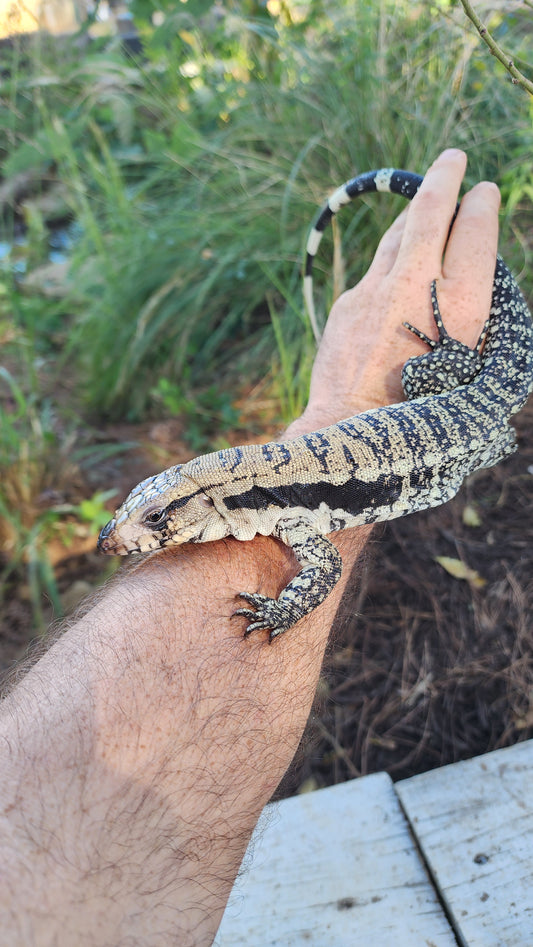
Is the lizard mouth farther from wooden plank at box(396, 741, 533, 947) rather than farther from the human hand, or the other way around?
wooden plank at box(396, 741, 533, 947)

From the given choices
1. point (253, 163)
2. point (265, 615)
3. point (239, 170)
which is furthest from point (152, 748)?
point (253, 163)

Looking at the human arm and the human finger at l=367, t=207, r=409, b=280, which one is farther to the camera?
the human finger at l=367, t=207, r=409, b=280

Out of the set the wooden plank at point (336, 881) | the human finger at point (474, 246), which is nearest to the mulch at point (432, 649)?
the wooden plank at point (336, 881)

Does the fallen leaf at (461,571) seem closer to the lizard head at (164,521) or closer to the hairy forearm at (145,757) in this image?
the hairy forearm at (145,757)

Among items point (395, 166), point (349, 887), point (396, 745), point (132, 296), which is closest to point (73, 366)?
point (132, 296)

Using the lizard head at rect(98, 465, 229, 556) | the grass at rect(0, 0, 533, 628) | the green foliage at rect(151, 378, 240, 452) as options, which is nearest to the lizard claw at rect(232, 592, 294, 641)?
the lizard head at rect(98, 465, 229, 556)

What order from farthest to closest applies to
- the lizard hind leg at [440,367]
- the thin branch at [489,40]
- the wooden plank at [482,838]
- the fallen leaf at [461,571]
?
the fallen leaf at [461,571] < the lizard hind leg at [440,367] < the wooden plank at [482,838] < the thin branch at [489,40]

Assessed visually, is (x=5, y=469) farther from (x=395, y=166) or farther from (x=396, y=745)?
(x=395, y=166)
